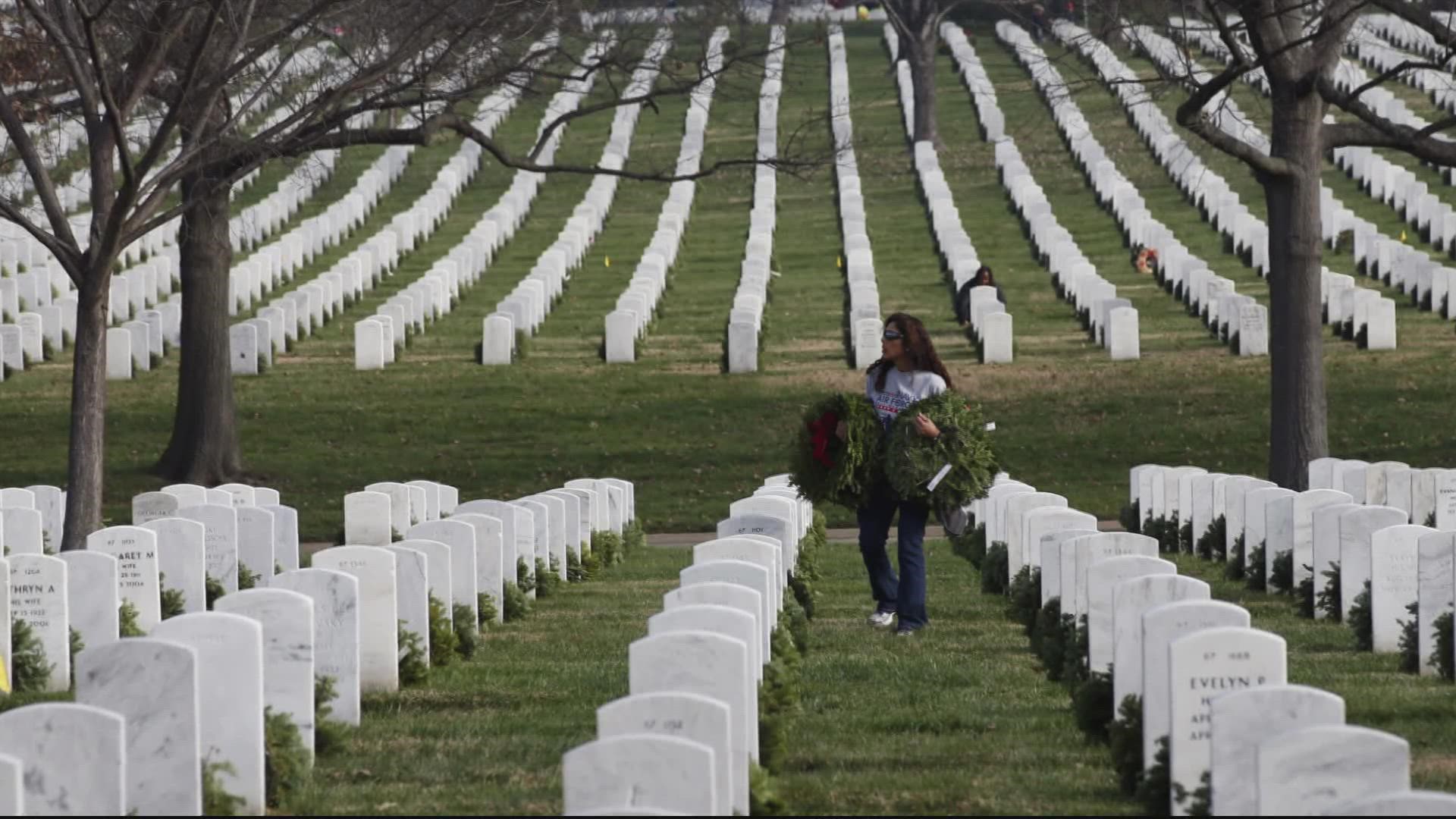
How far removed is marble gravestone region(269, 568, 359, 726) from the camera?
9703mm

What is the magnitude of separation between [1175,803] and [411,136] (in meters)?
13.6

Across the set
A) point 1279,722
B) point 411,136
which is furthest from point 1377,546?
point 411,136

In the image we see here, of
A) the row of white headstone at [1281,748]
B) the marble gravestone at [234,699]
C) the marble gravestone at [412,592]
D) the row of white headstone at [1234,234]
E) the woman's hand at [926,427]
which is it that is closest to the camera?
the row of white headstone at [1281,748]

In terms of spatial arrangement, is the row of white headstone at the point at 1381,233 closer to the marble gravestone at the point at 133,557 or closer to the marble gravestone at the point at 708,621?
the marble gravestone at the point at 133,557

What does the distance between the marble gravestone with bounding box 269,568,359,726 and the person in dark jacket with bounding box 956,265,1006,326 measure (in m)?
21.5

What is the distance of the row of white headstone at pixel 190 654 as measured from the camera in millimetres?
6457

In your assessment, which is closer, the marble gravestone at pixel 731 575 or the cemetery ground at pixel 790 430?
the cemetery ground at pixel 790 430

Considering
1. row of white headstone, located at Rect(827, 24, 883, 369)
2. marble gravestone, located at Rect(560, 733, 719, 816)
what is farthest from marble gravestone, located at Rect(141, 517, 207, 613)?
row of white headstone, located at Rect(827, 24, 883, 369)

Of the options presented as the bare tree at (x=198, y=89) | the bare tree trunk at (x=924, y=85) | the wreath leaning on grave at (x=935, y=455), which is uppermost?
the bare tree trunk at (x=924, y=85)

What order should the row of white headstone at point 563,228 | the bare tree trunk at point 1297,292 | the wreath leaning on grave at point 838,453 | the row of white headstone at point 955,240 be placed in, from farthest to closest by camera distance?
the row of white headstone at point 563,228, the row of white headstone at point 955,240, the bare tree trunk at point 1297,292, the wreath leaning on grave at point 838,453

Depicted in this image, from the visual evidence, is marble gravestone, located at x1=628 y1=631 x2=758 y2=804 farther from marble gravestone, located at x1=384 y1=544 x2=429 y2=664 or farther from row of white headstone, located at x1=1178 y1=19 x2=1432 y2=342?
row of white headstone, located at x1=1178 y1=19 x2=1432 y2=342

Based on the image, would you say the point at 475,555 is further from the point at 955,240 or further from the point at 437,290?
the point at 955,240

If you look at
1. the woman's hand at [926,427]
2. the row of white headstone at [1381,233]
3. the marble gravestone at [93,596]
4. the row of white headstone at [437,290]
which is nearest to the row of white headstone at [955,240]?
the row of white headstone at [1381,233]

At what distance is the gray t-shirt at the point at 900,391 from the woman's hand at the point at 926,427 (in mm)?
211
